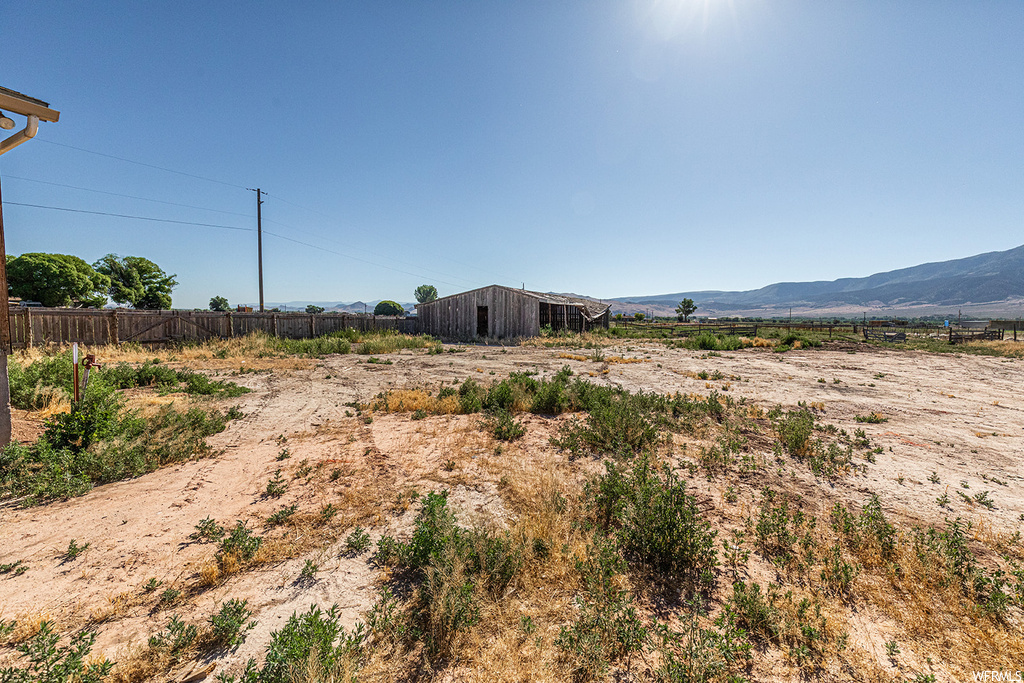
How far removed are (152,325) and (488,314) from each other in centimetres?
1963

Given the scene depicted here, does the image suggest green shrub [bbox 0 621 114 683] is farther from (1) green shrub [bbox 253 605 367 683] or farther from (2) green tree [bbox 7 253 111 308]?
(2) green tree [bbox 7 253 111 308]

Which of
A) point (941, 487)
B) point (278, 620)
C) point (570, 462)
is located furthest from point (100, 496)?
point (941, 487)

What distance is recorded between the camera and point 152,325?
57.8 ft

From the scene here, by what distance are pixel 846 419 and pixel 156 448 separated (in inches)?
503

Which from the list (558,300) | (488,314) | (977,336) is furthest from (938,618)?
(977,336)

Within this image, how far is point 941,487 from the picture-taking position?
16.0ft

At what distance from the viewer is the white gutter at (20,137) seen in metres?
4.71

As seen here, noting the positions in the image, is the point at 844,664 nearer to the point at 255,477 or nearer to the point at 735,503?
the point at 735,503

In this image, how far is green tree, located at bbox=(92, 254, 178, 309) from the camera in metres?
43.9

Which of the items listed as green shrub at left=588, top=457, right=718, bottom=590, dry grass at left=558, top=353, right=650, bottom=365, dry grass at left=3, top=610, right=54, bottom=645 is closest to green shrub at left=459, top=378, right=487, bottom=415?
green shrub at left=588, top=457, right=718, bottom=590

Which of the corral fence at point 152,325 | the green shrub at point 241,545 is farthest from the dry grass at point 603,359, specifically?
the corral fence at point 152,325

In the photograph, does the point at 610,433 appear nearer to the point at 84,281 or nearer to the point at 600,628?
the point at 600,628

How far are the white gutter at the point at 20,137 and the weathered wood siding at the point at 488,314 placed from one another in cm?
2415

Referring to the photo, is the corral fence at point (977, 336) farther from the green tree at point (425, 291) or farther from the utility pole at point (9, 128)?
the green tree at point (425, 291)
